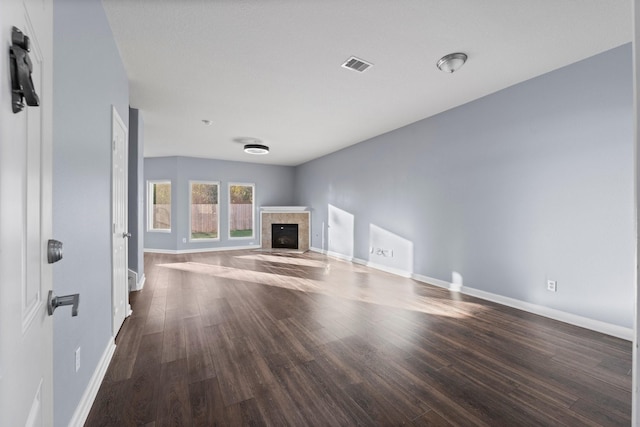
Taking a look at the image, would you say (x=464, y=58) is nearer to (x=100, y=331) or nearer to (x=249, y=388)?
(x=249, y=388)

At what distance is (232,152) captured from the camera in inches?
268

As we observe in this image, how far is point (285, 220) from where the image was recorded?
26.3 feet

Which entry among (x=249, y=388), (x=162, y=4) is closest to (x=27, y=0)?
(x=162, y=4)

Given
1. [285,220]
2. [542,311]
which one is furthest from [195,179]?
[542,311]

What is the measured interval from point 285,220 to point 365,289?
452 cm

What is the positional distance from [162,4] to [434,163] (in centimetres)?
384

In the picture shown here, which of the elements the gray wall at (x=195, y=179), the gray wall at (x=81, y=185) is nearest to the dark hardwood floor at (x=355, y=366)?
the gray wall at (x=81, y=185)

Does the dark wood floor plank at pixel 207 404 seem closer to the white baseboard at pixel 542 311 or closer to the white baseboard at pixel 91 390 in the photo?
the white baseboard at pixel 91 390

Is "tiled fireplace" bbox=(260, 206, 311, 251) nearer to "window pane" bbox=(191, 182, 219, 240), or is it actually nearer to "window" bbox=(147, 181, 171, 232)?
"window pane" bbox=(191, 182, 219, 240)

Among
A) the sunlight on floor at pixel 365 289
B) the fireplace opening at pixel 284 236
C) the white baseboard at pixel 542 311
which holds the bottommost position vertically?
the sunlight on floor at pixel 365 289

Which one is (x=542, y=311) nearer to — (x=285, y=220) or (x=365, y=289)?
(x=365, y=289)

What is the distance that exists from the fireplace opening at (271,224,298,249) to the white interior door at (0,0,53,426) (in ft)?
23.9

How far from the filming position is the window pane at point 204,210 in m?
7.40

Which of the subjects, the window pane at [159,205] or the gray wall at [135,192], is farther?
the window pane at [159,205]
